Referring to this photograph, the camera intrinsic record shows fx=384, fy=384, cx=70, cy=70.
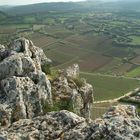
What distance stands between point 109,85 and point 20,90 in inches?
4027

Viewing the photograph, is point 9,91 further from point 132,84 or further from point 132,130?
point 132,84

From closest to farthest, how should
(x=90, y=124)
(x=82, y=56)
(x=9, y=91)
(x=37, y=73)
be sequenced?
(x=90, y=124) < (x=9, y=91) < (x=37, y=73) < (x=82, y=56)

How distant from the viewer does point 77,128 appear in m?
16.9

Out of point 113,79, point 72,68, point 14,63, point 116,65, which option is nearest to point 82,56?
point 116,65

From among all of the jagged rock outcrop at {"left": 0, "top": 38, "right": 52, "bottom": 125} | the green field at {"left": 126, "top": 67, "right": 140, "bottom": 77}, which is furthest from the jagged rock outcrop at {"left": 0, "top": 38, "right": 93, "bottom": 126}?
the green field at {"left": 126, "top": 67, "right": 140, "bottom": 77}

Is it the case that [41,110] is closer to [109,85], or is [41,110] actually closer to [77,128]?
[77,128]

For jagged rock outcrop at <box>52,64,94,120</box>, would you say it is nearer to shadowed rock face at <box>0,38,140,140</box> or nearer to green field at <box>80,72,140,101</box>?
shadowed rock face at <box>0,38,140,140</box>

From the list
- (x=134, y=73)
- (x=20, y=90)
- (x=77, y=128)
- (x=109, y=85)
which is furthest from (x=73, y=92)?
(x=134, y=73)

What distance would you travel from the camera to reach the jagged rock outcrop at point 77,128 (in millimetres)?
15469

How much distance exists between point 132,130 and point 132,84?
114m

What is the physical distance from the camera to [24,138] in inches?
655

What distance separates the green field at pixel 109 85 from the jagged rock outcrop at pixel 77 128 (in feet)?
287

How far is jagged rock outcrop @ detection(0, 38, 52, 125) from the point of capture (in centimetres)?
2361

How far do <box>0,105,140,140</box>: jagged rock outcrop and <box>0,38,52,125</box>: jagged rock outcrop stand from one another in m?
4.78
